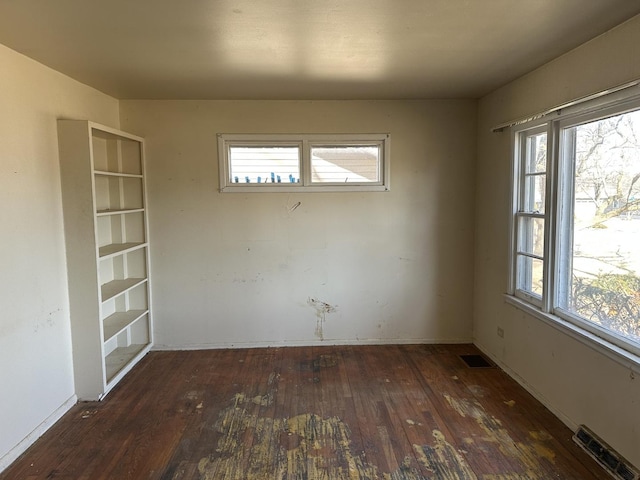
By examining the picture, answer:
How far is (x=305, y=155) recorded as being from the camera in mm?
3891

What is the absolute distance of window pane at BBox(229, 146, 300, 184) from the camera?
154 inches

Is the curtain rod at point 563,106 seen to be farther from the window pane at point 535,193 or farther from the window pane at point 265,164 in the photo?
the window pane at point 265,164

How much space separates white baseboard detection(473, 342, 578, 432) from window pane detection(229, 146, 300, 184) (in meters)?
2.46

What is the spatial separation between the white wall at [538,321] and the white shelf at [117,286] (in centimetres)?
320

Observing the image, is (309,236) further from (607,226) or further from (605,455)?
(605,455)

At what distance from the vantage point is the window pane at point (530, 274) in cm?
304

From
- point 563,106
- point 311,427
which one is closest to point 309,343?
point 311,427

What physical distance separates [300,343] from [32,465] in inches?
90.0

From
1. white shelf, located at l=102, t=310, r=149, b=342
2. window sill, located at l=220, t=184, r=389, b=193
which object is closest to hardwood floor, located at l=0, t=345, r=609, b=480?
white shelf, located at l=102, t=310, r=149, b=342

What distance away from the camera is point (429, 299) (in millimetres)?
4078

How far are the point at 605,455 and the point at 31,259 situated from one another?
11.6 feet

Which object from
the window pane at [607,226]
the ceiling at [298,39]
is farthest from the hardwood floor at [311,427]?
the ceiling at [298,39]

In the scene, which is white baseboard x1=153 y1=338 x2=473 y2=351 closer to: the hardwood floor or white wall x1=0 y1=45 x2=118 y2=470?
the hardwood floor

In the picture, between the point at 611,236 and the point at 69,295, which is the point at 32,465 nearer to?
the point at 69,295
